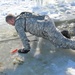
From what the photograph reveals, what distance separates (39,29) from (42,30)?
0.24ft

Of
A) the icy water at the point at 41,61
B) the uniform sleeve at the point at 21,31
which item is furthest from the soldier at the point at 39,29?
the icy water at the point at 41,61

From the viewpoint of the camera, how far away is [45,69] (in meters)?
4.63

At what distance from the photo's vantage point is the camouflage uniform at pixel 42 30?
4.95 meters

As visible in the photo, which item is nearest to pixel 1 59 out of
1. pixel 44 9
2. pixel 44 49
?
pixel 44 49

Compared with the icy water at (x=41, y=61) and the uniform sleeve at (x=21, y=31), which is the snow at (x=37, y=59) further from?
the uniform sleeve at (x=21, y=31)

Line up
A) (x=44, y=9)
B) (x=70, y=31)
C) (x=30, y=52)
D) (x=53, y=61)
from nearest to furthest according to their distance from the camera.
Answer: (x=53, y=61) < (x=30, y=52) < (x=70, y=31) < (x=44, y=9)

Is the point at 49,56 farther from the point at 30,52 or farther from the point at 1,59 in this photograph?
the point at 1,59

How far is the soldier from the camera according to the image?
4.97 m

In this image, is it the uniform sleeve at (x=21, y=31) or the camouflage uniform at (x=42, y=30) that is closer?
the camouflage uniform at (x=42, y=30)

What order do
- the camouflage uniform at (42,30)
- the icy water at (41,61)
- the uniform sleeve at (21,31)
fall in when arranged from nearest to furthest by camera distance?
1. the icy water at (41,61)
2. the camouflage uniform at (42,30)
3. the uniform sleeve at (21,31)

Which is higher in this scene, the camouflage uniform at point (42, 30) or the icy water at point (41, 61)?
the camouflage uniform at point (42, 30)

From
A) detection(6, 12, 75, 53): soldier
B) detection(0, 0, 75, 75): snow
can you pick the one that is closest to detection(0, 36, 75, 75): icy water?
detection(0, 0, 75, 75): snow

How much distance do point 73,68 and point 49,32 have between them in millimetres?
947

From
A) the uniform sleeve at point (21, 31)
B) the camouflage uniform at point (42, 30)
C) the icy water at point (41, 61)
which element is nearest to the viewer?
the icy water at point (41, 61)
